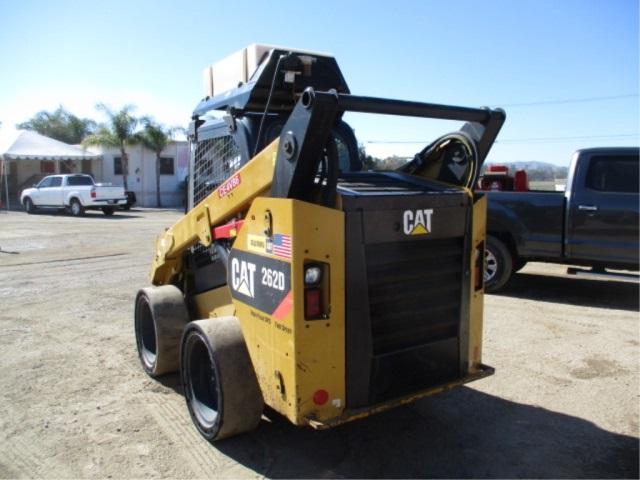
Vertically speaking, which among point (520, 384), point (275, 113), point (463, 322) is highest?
point (275, 113)

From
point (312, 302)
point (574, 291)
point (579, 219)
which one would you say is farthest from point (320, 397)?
point (574, 291)

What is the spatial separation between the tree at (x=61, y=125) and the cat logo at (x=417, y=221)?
55.4 m

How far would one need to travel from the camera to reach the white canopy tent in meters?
27.4

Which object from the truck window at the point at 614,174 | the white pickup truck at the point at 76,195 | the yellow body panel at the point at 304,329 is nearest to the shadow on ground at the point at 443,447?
the yellow body panel at the point at 304,329

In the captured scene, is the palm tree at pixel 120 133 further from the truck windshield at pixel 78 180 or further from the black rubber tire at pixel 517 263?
the black rubber tire at pixel 517 263

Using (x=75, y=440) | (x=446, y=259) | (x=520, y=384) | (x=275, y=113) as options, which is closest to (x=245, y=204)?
(x=275, y=113)

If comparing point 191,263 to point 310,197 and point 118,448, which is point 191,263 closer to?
point 118,448

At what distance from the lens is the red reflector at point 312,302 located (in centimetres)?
297

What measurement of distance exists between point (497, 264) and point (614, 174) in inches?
76.1

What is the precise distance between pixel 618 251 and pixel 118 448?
6.38 meters

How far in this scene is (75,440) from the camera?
3695 mm

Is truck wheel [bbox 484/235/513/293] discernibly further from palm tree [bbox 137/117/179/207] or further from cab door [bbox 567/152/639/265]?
palm tree [bbox 137/117/179/207]

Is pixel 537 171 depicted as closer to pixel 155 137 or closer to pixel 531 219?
pixel 155 137

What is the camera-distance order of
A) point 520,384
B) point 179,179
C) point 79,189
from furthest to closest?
1. point 179,179
2. point 79,189
3. point 520,384
